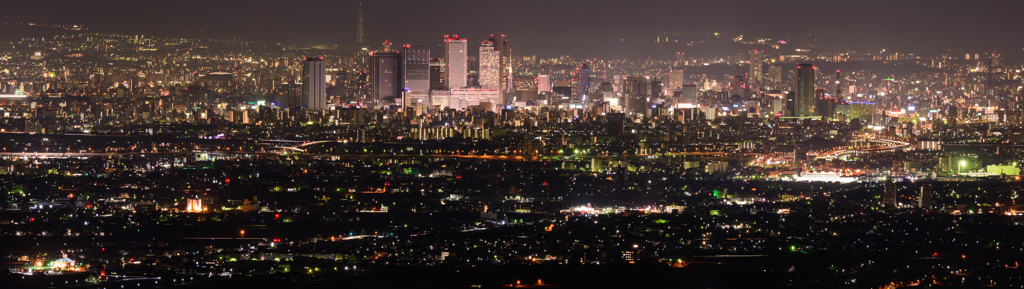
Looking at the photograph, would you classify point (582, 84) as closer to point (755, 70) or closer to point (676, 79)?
point (676, 79)

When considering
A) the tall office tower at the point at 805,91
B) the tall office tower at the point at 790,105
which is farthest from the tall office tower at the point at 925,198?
the tall office tower at the point at 805,91

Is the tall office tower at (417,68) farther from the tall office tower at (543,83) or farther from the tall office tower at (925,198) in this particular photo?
the tall office tower at (925,198)

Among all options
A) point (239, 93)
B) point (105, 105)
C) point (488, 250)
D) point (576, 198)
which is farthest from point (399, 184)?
point (239, 93)

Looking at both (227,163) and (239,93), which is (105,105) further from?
(227,163)

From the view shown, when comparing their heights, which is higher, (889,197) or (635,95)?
(635,95)

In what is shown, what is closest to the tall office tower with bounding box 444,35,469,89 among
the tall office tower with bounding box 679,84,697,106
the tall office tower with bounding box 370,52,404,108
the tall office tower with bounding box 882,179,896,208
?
the tall office tower with bounding box 370,52,404,108

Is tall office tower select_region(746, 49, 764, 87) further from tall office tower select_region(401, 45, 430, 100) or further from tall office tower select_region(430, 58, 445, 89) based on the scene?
tall office tower select_region(401, 45, 430, 100)

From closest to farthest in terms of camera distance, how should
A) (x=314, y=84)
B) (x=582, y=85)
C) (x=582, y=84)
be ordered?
(x=314, y=84), (x=582, y=85), (x=582, y=84)

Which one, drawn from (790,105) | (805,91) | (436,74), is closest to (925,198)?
(790,105)
